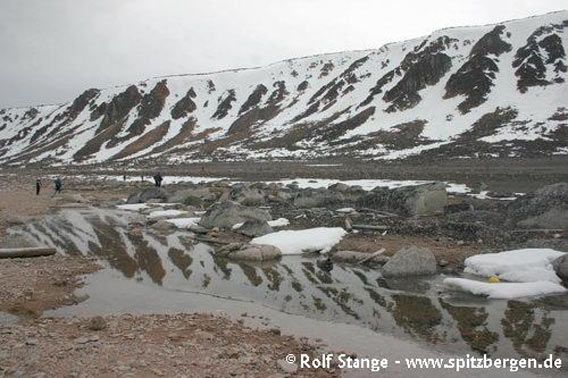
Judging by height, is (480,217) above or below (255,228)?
below

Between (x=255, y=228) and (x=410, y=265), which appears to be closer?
(x=410, y=265)

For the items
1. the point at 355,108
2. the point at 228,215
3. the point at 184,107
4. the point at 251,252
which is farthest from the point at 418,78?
the point at 251,252

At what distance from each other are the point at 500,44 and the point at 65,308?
109 metres

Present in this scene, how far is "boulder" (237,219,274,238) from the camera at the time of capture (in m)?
21.0

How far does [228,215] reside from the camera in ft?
76.6

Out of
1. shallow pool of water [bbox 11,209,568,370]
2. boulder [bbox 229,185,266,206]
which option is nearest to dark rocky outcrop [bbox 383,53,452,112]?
boulder [bbox 229,185,266,206]

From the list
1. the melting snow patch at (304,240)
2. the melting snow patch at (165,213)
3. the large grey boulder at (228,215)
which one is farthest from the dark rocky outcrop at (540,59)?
the melting snow patch at (304,240)

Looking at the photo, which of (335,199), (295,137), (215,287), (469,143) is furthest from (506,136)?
(215,287)

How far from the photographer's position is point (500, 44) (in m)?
103

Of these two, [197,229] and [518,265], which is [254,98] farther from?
[518,265]

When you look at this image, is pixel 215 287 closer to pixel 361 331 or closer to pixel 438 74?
pixel 361 331

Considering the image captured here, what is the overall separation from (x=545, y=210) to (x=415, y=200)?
6.39 m

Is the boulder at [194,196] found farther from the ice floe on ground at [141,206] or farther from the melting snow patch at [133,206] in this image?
the melting snow patch at [133,206]

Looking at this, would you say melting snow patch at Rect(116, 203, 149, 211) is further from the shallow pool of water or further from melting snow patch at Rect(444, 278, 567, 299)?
melting snow patch at Rect(444, 278, 567, 299)
